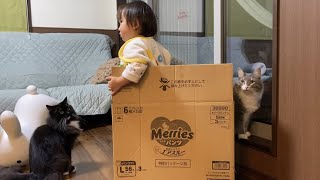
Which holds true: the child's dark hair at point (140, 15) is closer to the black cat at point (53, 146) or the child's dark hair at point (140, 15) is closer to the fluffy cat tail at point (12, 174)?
the black cat at point (53, 146)

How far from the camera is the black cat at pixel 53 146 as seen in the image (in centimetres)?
130

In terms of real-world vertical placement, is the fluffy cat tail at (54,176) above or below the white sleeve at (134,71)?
below

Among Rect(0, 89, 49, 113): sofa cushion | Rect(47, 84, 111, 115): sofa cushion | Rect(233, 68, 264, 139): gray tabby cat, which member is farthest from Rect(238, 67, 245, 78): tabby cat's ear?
Rect(0, 89, 49, 113): sofa cushion

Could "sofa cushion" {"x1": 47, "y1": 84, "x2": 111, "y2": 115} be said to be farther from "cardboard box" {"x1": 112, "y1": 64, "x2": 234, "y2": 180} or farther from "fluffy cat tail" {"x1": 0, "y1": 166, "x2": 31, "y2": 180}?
"cardboard box" {"x1": 112, "y1": 64, "x2": 234, "y2": 180}

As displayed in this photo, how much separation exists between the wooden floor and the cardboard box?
0.31m

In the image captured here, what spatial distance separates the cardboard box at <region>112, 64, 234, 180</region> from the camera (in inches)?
44.8

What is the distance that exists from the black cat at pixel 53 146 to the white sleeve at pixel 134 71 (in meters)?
0.52

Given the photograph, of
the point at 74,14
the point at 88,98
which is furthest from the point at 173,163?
the point at 74,14

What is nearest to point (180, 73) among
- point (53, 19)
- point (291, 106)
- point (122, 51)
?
point (122, 51)

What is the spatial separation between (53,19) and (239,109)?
8.12 feet

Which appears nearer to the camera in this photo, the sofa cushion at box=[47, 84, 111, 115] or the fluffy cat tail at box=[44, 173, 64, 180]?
the fluffy cat tail at box=[44, 173, 64, 180]

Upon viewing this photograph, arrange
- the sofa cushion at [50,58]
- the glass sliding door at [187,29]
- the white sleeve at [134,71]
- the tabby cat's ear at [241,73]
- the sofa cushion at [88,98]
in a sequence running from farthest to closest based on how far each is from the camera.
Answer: the sofa cushion at [50,58] < the sofa cushion at [88,98] < the glass sliding door at [187,29] < the tabby cat's ear at [241,73] < the white sleeve at [134,71]

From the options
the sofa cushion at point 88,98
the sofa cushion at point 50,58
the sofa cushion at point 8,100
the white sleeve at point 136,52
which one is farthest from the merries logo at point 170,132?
the sofa cushion at point 50,58

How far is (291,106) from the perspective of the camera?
1101mm
